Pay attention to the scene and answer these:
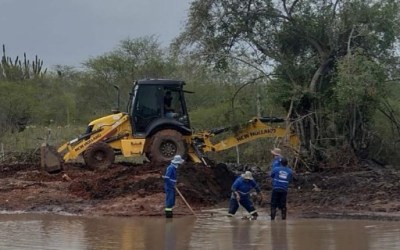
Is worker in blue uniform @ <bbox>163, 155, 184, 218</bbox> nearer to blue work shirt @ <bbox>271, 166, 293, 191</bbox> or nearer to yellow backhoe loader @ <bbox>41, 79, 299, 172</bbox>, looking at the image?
blue work shirt @ <bbox>271, 166, 293, 191</bbox>

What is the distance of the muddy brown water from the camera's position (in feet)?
47.7

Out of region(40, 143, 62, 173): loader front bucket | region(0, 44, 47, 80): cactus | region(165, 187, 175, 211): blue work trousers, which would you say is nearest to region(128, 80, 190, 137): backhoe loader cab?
region(40, 143, 62, 173): loader front bucket

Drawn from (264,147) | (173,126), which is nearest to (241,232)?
(173,126)

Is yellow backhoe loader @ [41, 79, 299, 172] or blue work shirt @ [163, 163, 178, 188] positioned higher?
yellow backhoe loader @ [41, 79, 299, 172]

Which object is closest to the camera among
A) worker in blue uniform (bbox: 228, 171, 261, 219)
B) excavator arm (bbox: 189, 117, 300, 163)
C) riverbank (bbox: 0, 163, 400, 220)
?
worker in blue uniform (bbox: 228, 171, 261, 219)

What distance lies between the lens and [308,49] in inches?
1164

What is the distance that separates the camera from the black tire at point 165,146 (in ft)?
83.7

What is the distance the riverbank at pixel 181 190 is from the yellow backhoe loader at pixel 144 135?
518 mm

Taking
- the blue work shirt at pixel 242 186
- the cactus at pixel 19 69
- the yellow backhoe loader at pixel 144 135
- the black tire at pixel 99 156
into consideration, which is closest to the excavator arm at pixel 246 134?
the yellow backhoe loader at pixel 144 135

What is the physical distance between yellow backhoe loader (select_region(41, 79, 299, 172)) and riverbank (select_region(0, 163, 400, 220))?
0.52m

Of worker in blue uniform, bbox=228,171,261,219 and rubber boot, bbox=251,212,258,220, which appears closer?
rubber boot, bbox=251,212,258,220

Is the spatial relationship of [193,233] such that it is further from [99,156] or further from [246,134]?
[246,134]

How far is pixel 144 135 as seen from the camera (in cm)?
2602

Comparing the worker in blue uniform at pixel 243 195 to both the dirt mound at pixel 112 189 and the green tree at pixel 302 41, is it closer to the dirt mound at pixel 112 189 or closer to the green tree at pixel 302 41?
the dirt mound at pixel 112 189
